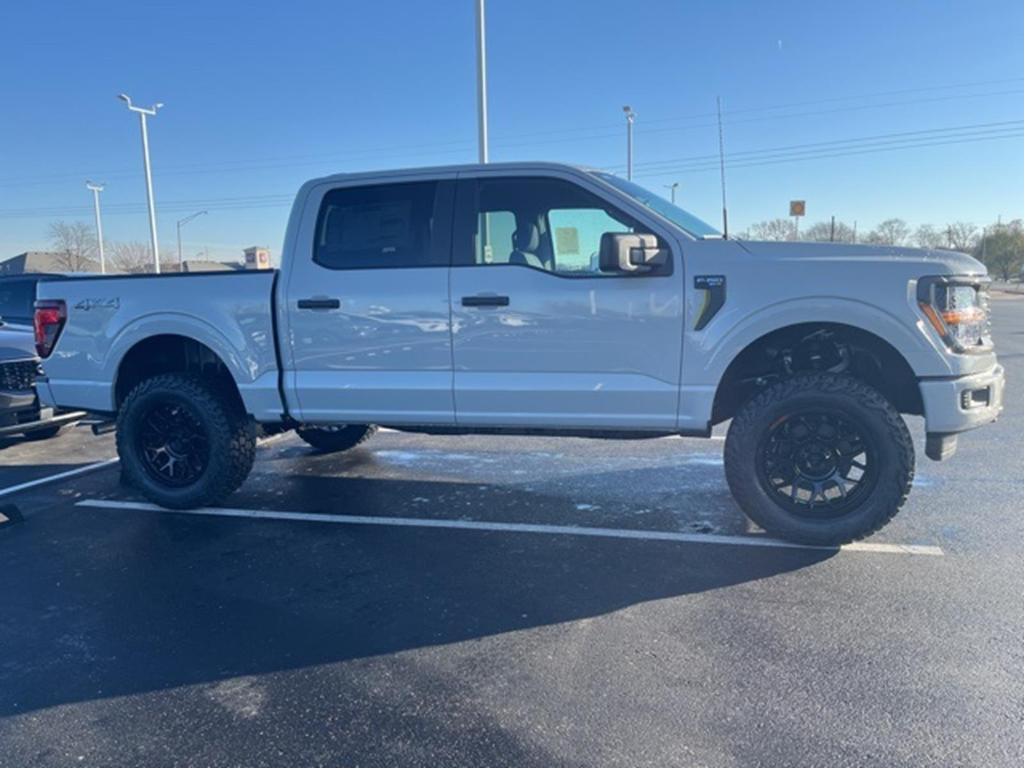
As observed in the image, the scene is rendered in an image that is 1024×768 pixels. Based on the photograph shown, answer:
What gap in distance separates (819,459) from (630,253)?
64.3 inches

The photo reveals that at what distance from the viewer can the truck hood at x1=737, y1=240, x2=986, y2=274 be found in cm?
402

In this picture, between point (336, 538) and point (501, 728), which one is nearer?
point (501, 728)

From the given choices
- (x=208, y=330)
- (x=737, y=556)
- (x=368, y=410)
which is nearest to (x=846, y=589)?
(x=737, y=556)

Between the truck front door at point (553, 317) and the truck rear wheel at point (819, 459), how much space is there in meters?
0.53

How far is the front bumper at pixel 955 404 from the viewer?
402 centimetres

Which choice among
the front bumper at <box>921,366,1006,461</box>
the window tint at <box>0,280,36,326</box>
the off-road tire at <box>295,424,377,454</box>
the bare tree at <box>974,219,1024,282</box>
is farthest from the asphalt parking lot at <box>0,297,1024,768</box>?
the bare tree at <box>974,219,1024,282</box>

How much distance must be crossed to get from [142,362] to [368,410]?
1.94 metres

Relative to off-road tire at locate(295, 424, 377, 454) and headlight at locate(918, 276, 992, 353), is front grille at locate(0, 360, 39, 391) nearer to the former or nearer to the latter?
off-road tire at locate(295, 424, 377, 454)

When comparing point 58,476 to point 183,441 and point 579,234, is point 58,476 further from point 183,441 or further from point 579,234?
point 579,234

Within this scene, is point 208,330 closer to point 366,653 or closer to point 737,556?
point 366,653

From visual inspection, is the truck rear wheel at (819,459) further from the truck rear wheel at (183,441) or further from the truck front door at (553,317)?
the truck rear wheel at (183,441)

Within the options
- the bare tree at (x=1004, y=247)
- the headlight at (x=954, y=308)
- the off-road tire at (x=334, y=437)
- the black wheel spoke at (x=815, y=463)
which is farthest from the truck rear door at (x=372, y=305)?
the bare tree at (x=1004, y=247)

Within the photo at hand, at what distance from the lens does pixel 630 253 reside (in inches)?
164

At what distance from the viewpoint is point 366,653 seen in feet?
10.6
